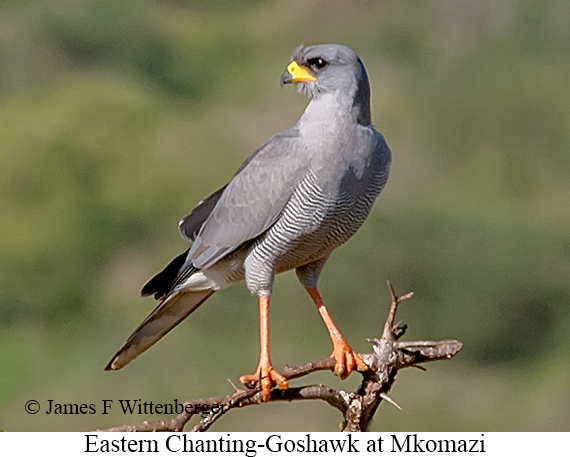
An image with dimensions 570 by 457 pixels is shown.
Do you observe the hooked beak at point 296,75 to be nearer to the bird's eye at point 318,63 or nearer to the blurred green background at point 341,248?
the bird's eye at point 318,63

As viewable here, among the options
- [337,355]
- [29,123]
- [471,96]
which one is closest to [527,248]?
[471,96]

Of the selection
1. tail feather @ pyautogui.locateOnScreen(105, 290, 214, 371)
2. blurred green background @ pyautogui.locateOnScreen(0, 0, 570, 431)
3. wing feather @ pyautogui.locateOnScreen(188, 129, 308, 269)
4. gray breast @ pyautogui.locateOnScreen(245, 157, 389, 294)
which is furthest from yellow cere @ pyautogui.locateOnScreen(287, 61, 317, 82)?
blurred green background @ pyautogui.locateOnScreen(0, 0, 570, 431)

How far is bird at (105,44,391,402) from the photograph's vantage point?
146 inches

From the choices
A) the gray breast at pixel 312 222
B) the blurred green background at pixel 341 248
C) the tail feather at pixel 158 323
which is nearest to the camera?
the gray breast at pixel 312 222

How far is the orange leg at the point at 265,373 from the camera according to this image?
3.77m

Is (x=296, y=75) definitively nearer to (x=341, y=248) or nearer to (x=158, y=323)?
(x=158, y=323)

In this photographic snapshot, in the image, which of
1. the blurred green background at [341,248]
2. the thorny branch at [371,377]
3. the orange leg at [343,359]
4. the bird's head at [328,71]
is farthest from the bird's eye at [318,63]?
the blurred green background at [341,248]

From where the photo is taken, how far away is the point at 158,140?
1318 cm

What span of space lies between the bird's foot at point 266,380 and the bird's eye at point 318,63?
1.13 metres

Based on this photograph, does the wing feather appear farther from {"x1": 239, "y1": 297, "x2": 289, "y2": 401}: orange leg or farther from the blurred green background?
the blurred green background

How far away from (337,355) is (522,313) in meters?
7.48

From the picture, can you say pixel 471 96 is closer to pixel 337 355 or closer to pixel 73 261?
pixel 73 261

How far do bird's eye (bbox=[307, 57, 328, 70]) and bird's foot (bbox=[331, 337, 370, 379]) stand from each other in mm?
1082

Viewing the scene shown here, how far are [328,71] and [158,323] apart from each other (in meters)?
1.23
